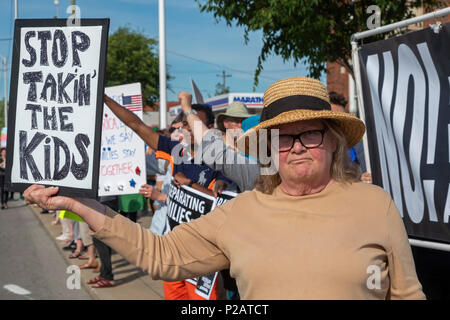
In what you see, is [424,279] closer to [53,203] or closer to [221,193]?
[221,193]

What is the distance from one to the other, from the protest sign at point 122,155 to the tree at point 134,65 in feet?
54.1

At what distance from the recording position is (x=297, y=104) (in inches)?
74.1

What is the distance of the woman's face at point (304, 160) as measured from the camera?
1844mm

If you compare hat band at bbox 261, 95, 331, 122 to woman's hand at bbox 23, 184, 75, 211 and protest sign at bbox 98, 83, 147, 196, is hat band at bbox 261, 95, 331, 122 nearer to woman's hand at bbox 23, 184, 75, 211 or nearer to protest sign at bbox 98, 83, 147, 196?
woman's hand at bbox 23, 184, 75, 211

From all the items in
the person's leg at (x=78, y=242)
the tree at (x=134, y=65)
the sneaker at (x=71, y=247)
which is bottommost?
the sneaker at (x=71, y=247)

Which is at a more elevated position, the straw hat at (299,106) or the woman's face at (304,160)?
the straw hat at (299,106)

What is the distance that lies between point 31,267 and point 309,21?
5.61m

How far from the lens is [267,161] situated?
2.07 meters

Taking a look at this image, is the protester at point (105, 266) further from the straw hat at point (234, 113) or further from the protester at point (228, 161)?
the protester at point (228, 161)

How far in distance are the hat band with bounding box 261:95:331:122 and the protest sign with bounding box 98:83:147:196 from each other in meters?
3.27

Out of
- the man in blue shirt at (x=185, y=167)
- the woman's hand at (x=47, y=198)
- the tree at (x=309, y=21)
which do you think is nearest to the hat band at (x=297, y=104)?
the woman's hand at (x=47, y=198)

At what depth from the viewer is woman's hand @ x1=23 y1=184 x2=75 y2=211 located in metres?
1.92

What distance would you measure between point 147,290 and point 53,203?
4.65m

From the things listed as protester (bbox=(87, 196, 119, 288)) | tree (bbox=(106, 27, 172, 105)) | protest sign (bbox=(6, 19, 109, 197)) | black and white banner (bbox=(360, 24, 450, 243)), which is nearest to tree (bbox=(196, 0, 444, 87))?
protester (bbox=(87, 196, 119, 288))
